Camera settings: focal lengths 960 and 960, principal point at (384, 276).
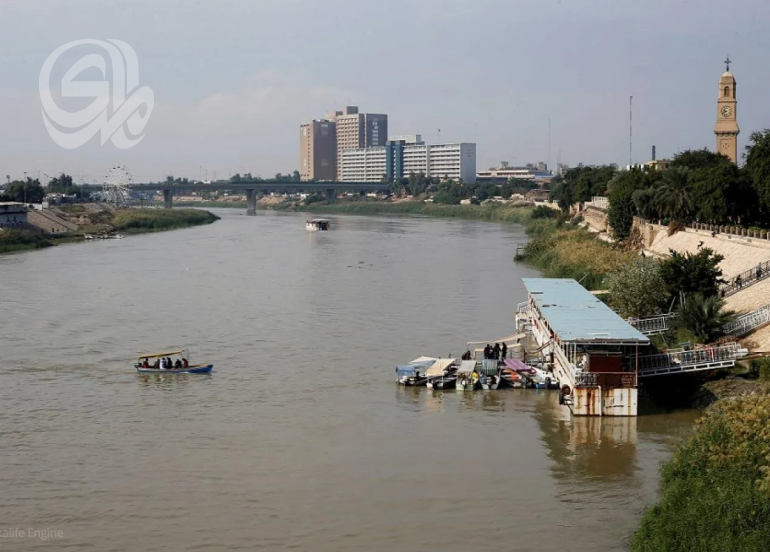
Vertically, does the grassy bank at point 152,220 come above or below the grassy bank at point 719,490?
above

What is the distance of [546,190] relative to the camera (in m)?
144

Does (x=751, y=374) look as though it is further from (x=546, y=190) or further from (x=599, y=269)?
(x=546, y=190)

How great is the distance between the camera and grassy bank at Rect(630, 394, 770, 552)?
12898 mm

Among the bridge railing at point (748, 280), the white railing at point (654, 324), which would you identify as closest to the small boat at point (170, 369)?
the white railing at point (654, 324)

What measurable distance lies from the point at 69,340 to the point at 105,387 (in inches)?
281

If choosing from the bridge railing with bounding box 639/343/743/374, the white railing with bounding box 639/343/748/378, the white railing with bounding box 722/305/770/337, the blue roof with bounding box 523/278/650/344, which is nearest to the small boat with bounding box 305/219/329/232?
the blue roof with bounding box 523/278/650/344

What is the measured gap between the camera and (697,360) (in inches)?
883

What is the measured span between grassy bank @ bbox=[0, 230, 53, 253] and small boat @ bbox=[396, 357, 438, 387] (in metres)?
50.0

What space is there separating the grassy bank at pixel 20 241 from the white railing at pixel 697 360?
55400mm

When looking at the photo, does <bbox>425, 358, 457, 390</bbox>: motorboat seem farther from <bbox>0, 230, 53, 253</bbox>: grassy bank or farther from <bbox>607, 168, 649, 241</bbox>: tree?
<bbox>0, 230, 53, 253</bbox>: grassy bank

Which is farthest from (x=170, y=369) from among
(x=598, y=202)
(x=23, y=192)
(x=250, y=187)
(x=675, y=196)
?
(x=250, y=187)

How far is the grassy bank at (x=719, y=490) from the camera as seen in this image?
42.3 ft

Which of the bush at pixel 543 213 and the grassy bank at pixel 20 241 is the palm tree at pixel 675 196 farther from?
the bush at pixel 543 213

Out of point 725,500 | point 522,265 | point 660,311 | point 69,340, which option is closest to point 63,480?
point 725,500
